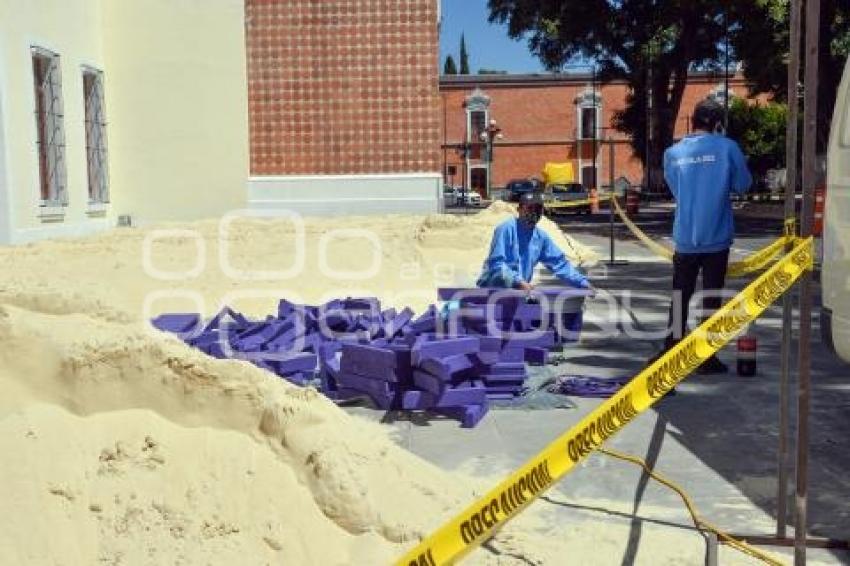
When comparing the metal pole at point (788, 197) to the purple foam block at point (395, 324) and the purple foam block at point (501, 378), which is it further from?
the purple foam block at point (395, 324)

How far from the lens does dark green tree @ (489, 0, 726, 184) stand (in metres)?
35.0

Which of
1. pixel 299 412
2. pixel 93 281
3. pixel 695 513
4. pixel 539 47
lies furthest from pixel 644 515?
pixel 539 47

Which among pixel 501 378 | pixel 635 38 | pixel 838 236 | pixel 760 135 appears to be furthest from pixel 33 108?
pixel 760 135

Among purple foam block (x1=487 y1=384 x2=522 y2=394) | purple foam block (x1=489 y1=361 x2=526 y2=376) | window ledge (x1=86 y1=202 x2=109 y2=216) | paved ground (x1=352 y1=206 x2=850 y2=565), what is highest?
window ledge (x1=86 y1=202 x2=109 y2=216)

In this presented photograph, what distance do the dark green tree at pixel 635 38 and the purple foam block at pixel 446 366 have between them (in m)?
26.6

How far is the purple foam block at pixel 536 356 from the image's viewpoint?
7.45 meters

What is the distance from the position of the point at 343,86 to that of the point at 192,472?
48.4 ft

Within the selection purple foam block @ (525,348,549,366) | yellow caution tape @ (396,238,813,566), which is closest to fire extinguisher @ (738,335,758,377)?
purple foam block @ (525,348,549,366)

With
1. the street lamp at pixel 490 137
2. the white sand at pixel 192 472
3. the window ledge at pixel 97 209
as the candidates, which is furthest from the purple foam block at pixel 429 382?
the street lamp at pixel 490 137

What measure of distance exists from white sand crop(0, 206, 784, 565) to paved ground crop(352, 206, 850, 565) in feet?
1.06

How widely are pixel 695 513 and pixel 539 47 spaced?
39.1 m

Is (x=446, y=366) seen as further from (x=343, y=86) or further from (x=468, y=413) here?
(x=343, y=86)

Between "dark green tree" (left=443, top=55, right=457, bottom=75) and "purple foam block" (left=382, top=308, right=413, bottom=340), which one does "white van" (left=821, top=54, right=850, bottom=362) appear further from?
"dark green tree" (left=443, top=55, right=457, bottom=75)

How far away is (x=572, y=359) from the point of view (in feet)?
25.6
